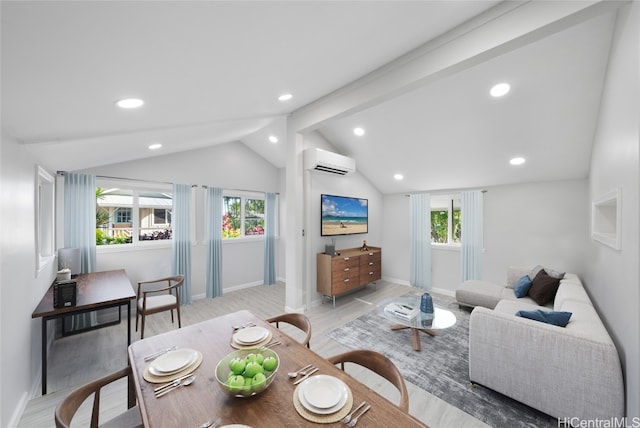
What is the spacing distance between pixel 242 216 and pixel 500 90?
4496 millimetres

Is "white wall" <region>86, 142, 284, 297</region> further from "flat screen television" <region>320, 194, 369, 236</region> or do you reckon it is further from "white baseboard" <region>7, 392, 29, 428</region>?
"white baseboard" <region>7, 392, 29, 428</region>

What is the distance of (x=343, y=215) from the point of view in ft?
14.7

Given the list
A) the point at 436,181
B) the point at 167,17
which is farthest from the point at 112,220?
the point at 436,181

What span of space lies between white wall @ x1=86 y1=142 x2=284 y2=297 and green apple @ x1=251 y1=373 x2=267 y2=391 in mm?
3666

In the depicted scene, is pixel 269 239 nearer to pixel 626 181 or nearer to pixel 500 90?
pixel 500 90

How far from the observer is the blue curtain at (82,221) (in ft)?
10.3

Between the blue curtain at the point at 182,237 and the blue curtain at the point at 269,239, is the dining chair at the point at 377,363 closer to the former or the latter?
the blue curtain at the point at 182,237

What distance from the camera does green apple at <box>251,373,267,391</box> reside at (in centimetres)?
103

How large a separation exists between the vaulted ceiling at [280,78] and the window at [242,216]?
1.93m

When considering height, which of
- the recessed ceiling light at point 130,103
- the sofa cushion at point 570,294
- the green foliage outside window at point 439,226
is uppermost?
the recessed ceiling light at point 130,103

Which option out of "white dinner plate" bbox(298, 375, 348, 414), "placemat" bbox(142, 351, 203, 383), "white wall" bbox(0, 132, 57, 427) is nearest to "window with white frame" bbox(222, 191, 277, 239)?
"white wall" bbox(0, 132, 57, 427)

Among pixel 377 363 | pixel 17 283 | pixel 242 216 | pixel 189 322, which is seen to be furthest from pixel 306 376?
pixel 242 216

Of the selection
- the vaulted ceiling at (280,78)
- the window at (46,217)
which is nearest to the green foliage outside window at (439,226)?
the vaulted ceiling at (280,78)

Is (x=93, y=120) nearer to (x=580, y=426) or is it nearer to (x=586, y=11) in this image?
(x=586, y=11)
